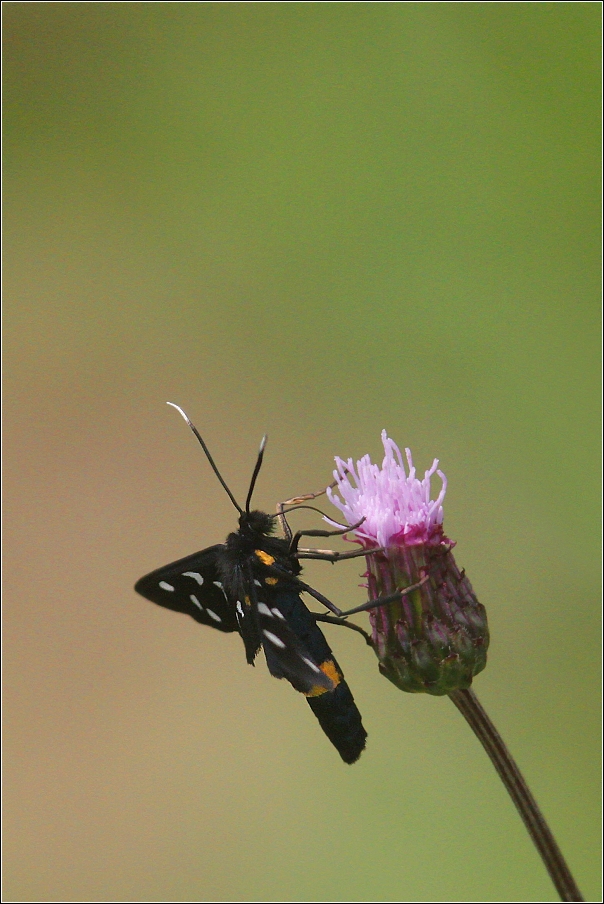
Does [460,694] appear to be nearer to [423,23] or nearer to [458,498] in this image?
[458,498]

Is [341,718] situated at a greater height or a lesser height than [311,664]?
lesser

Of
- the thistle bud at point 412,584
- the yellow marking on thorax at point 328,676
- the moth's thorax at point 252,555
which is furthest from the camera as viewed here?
the moth's thorax at point 252,555

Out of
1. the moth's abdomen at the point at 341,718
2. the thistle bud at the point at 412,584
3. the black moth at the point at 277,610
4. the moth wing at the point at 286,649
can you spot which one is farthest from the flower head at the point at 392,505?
the moth's abdomen at the point at 341,718

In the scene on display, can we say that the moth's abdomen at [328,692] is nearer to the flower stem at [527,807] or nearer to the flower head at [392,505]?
the flower head at [392,505]

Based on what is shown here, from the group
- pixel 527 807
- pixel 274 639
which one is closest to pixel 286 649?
pixel 274 639

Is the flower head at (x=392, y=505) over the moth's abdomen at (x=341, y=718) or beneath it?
over

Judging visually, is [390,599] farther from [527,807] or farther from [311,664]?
[527,807]
